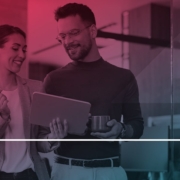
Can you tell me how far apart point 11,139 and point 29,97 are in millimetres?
340

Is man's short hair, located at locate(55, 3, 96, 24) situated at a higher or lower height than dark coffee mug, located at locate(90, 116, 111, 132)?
higher

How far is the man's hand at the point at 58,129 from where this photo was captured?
2850 millimetres

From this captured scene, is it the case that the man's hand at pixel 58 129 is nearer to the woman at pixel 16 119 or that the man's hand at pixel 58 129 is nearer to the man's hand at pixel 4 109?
the woman at pixel 16 119

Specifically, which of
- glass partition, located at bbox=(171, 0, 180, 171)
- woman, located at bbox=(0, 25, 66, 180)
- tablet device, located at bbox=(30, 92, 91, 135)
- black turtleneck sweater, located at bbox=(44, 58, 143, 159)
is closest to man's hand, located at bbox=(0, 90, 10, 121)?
woman, located at bbox=(0, 25, 66, 180)

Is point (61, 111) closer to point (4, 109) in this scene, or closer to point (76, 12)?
point (4, 109)

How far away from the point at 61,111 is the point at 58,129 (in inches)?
5.5

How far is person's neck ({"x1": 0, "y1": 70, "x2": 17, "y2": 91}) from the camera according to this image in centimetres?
296

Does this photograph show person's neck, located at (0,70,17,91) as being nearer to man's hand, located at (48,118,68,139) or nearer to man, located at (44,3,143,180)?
man, located at (44,3,143,180)

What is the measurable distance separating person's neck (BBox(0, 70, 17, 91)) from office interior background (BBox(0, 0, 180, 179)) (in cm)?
Result: 9

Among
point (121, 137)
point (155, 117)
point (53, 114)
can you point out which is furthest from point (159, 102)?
point (53, 114)

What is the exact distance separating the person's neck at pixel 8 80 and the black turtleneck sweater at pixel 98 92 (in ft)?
0.81

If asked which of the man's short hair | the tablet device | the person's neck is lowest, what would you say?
the tablet device

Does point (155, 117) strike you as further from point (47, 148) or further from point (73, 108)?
point (47, 148)

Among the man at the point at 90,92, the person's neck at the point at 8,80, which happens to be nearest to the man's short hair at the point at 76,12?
the man at the point at 90,92
